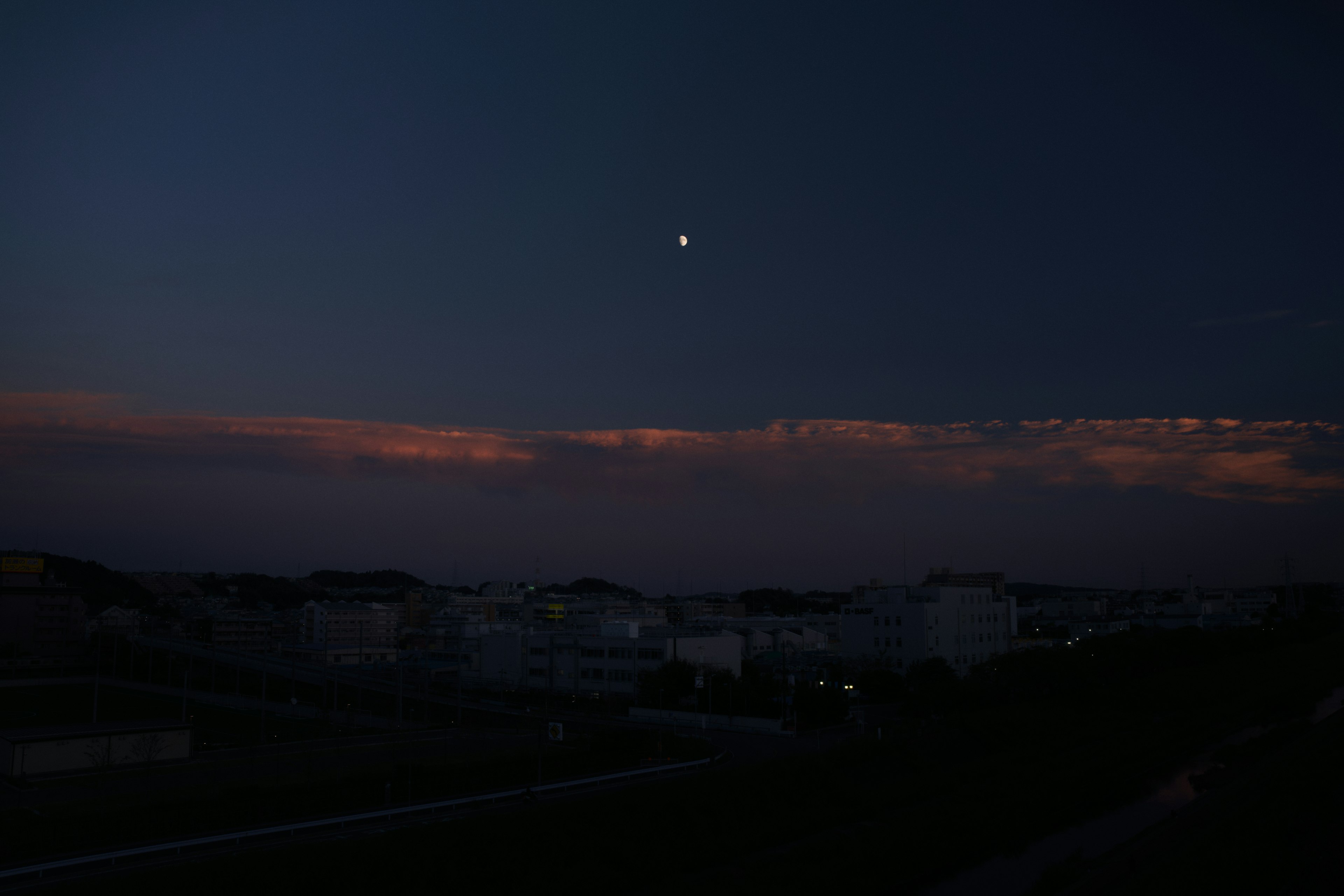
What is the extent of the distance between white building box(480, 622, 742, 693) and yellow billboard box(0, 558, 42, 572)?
43417 mm

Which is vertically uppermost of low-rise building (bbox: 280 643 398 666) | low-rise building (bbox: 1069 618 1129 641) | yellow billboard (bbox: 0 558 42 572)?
yellow billboard (bbox: 0 558 42 572)

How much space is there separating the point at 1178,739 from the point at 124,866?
41.4m

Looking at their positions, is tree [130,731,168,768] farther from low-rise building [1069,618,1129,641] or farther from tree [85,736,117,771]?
low-rise building [1069,618,1129,641]

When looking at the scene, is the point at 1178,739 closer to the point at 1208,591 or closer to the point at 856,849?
the point at 856,849

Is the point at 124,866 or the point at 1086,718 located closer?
the point at 124,866

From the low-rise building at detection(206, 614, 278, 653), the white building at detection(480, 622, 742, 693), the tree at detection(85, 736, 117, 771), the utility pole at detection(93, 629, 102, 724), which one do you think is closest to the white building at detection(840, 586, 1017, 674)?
the white building at detection(480, 622, 742, 693)

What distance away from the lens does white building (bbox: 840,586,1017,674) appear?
2301 inches

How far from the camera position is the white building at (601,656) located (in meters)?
51.3

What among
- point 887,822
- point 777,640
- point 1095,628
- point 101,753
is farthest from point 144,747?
point 1095,628

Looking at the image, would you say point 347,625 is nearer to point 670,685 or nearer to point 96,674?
point 96,674

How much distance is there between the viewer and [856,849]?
921 inches

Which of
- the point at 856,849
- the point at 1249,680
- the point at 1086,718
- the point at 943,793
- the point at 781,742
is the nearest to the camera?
the point at 856,849

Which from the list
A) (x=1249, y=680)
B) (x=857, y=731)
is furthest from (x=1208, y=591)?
(x=857, y=731)

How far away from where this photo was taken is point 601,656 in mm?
53781
